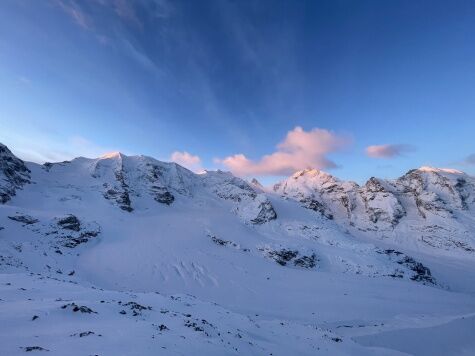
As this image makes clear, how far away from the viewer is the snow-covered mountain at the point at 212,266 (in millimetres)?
12164

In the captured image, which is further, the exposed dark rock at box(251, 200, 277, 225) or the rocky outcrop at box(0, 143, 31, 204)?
the exposed dark rock at box(251, 200, 277, 225)

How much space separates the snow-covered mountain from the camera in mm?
12164

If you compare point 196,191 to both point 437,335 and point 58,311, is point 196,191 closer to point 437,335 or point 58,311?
point 437,335

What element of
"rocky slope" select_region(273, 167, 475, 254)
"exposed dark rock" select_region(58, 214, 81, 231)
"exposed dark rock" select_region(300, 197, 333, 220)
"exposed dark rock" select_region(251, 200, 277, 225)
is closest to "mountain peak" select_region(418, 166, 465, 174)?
"rocky slope" select_region(273, 167, 475, 254)

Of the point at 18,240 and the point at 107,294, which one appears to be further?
the point at 18,240

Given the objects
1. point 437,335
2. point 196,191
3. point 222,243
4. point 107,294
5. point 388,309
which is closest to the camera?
point 107,294

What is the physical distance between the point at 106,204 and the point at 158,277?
91.4 feet

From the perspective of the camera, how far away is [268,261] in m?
47.8

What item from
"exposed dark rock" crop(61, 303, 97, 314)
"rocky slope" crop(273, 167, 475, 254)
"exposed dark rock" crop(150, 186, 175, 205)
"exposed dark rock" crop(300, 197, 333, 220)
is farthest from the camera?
"exposed dark rock" crop(300, 197, 333, 220)

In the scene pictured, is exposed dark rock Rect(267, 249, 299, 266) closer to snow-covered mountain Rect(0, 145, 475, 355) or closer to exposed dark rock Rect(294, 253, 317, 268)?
snow-covered mountain Rect(0, 145, 475, 355)

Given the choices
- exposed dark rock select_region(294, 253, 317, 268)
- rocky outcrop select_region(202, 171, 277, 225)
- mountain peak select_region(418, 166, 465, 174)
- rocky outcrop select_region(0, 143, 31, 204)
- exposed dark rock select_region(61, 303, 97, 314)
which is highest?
mountain peak select_region(418, 166, 465, 174)

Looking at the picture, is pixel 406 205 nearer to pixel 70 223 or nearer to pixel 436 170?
pixel 436 170

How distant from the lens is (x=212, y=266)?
41.3 m

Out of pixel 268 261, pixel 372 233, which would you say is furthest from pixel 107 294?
pixel 372 233
